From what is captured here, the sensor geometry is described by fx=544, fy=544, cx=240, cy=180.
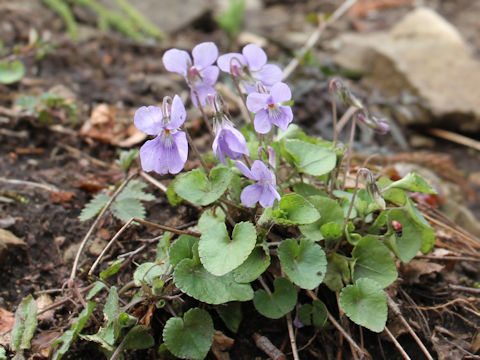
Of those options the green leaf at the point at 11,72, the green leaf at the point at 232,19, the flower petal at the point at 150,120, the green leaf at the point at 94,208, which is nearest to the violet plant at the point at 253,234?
the flower petal at the point at 150,120

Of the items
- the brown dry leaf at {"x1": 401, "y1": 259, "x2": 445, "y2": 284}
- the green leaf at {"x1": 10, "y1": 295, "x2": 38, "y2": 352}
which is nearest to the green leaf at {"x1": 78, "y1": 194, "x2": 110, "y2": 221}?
the green leaf at {"x1": 10, "y1": 295, "x2": 38, "y2": 352}

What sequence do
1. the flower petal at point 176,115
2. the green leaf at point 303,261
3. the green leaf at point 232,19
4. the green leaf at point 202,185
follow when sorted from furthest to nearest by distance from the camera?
the green leaf at point 232,19 < the green leaf at point 202,185 < the green leaf at point 303,261 < the flower petal at point 176,115

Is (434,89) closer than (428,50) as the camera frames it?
Yes

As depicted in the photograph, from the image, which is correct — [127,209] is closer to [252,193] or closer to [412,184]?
[252,193]

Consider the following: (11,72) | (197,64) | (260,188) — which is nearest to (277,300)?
(260,188)

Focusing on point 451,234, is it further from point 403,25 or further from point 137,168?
point 403,25

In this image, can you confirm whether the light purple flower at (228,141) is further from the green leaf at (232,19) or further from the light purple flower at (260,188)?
the green leaf at (232,19)

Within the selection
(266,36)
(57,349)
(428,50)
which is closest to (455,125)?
(428,50)
